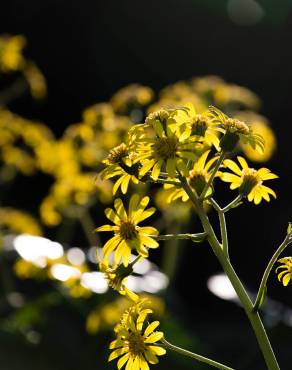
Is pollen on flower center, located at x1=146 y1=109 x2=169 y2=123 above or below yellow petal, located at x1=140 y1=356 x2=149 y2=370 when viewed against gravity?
above

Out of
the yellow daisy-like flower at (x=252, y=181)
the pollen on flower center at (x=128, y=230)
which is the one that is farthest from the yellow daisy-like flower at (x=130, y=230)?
the yellow daisy-like flower at (x=252, y=181)

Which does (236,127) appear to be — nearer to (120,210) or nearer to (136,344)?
(120,210)

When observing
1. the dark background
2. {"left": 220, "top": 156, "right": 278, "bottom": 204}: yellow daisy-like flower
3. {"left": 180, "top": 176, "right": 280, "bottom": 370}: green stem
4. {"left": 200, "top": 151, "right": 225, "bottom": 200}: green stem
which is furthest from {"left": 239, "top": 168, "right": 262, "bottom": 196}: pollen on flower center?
the dark background

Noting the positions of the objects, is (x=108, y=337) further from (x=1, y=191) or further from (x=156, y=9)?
(x=156, y=9)

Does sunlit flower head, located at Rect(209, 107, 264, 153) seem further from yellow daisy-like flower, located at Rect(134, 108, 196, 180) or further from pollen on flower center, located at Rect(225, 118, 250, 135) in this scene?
yellow daisy-like flower, located at Rect(134, 108, 196, 180)

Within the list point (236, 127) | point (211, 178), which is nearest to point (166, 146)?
point (211, 178)

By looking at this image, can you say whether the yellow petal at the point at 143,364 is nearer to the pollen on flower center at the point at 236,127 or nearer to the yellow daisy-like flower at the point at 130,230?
the yellow daisy-like flower at the point at 130,230
